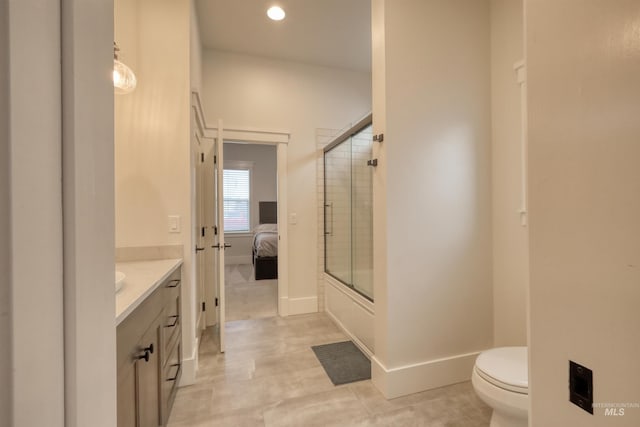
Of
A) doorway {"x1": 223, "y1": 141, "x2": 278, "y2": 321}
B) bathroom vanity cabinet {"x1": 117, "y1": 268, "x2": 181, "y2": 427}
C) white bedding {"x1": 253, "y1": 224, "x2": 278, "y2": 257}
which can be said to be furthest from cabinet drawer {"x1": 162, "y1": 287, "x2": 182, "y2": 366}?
doorway {"x1": 223, "y1": 141, "x2": 278, "y2": 321}

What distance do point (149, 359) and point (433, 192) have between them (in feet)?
6.13

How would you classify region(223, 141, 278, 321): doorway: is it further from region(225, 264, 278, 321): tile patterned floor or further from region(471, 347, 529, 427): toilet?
region(471, 347, 529, 427): toilet

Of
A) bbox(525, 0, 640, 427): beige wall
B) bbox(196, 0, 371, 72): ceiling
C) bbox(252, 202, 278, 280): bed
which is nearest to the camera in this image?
bbox(525, 0, 640, 427): beige wall

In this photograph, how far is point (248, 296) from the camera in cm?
415

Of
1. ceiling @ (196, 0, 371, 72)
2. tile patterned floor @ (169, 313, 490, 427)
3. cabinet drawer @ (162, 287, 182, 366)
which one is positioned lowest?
tile patterned floor @ (169, 313, 490, 427)

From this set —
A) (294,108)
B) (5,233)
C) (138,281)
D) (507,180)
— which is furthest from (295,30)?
(5,233)

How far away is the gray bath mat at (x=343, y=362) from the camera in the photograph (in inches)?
83.2

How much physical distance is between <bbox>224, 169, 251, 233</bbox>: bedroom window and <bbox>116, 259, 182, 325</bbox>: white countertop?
4958mm

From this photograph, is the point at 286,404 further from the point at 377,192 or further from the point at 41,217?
the point at 41,217

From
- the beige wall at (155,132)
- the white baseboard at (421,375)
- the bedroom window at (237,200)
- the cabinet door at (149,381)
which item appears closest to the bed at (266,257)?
the bedroom window at (237,200)

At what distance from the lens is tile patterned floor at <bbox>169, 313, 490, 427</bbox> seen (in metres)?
1.68

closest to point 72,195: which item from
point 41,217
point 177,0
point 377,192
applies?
point 41,217

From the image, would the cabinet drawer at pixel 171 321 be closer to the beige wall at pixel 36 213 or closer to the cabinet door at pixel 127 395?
the cabinet door at pixel 127 395

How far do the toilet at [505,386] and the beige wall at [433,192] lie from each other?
1.76 feet
